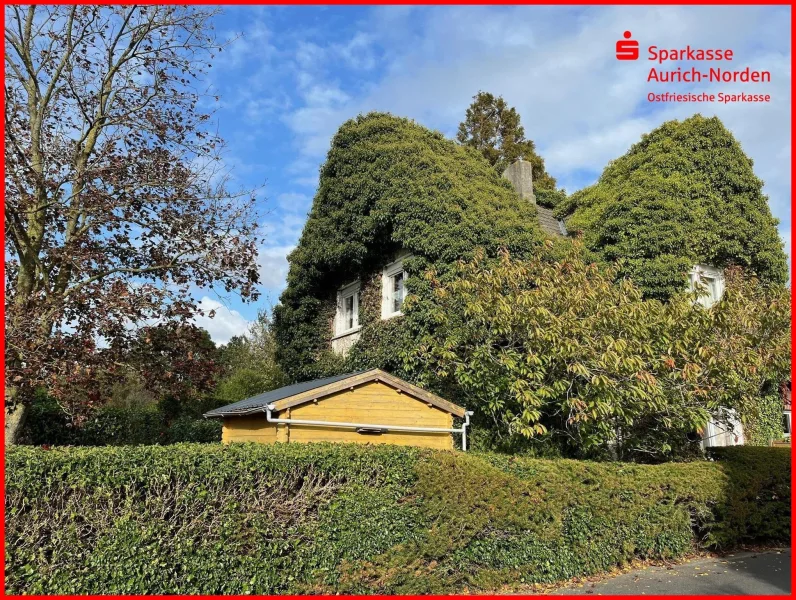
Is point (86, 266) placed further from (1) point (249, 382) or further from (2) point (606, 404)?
(1) point (249, 382)

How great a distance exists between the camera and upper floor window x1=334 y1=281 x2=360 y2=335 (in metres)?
17.6

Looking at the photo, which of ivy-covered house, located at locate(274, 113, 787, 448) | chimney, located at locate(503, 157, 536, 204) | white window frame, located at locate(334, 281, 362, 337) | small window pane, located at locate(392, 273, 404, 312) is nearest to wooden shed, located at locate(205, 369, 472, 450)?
ivy-covered house, located at locate(274, 113, 787, 448)

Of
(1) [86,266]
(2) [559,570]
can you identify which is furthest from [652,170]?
(1) [86,266]

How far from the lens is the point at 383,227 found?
600 inches

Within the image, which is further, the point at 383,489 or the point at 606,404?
the point at 606,404

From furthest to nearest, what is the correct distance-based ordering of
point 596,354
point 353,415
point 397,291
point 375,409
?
point 397,291, point 375,409, point 353,415, point 596,354

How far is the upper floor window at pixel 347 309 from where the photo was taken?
1759 cm

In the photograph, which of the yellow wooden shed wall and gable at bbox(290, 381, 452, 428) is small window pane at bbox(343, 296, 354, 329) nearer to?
the yellow wooden shed wall

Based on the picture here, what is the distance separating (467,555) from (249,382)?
55.6ft

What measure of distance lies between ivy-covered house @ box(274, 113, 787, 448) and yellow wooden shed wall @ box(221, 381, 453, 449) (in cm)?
256

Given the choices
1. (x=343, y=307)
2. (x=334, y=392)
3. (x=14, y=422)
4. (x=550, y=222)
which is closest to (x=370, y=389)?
(x=334, y=392)

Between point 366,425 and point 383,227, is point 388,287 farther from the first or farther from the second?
point 366,425

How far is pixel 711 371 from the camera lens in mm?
10695

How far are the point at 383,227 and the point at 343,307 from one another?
160 inches
